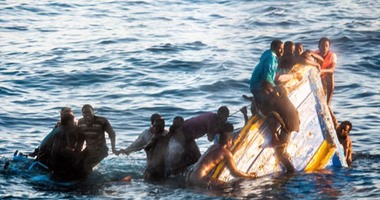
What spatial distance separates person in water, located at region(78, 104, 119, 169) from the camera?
20969mm

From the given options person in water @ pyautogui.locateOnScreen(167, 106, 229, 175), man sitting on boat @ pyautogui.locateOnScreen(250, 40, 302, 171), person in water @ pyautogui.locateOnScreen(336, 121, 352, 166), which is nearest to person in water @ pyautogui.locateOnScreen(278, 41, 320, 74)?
Answer: man sitting on boat @ pyautogui.locateOnScreen(250, 40, 302, 171)

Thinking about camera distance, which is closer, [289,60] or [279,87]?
[279,87]

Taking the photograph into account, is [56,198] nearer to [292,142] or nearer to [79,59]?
[292,142]

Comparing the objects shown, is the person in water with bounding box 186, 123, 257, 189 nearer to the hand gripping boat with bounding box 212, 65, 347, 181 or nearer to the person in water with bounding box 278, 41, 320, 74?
the hand gripping boat with bounding box 212, 65, 347, 181

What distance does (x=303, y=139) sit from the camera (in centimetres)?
2062

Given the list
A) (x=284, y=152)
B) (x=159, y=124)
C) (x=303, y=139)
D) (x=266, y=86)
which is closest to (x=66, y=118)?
(x=159, y=124)

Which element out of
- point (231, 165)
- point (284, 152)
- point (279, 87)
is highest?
point (279, 87)

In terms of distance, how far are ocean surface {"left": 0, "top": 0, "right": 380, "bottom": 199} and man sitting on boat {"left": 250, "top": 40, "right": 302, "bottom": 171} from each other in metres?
1.15

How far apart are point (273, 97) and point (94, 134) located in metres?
4.41

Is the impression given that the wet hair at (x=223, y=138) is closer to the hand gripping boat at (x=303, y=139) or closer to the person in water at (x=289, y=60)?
the hand gripping boat at (x=303, y=139)

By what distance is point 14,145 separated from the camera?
24.5m

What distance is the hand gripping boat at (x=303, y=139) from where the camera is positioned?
63.5ft

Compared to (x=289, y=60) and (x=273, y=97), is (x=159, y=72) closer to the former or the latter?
(x=289, y=60)

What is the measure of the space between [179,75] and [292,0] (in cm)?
1787
